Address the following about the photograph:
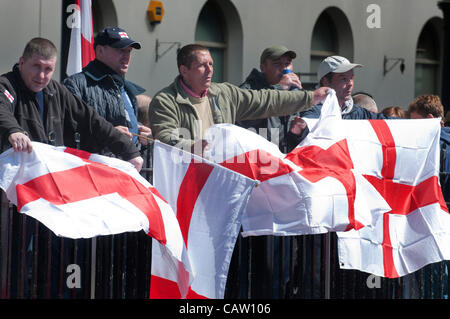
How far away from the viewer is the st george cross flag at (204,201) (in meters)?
5.30

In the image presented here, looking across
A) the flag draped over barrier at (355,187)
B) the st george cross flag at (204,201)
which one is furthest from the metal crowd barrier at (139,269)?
the flag draped over barrier at (355,187)

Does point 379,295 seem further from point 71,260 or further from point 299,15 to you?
point 299,15

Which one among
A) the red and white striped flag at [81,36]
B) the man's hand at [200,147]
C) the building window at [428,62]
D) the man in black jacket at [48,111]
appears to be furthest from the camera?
the building window at [428,62]

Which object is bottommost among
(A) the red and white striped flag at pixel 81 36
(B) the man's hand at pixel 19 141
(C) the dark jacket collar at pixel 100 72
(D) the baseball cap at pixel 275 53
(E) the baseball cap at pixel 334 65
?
(B) the man's hand at pixel 19 141

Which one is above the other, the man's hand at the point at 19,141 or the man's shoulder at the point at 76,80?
the man's shoulder at the point at 76,80

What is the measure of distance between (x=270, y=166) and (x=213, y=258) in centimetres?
73

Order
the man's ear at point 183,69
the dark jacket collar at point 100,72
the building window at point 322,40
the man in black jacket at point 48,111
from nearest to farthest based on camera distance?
the man in black jacket at point 48,111
the dark jacket collar at point 100,72
the man's ear at point 183,69
the building window at point 322,40

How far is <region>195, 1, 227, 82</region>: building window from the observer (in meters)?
13.8

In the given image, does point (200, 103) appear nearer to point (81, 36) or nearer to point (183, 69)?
point (183, 69)

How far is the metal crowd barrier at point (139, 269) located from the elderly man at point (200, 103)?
0.45 m

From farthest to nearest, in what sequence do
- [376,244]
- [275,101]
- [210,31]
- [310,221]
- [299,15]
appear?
[299,15] → [210,31] → [275,101] → [376,244] → [310,221]

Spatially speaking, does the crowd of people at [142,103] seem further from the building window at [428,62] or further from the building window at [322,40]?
the building window at [428,62]

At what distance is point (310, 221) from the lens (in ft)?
18.1

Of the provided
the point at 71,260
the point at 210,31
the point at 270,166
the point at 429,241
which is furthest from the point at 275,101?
the point at 210,31
